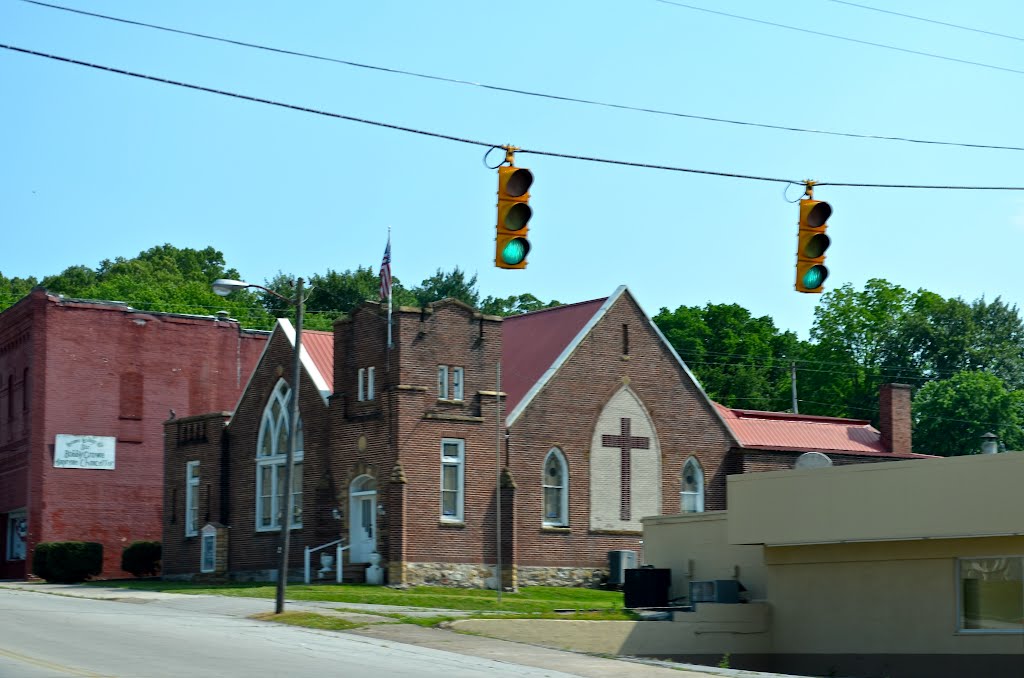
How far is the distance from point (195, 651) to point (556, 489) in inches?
955

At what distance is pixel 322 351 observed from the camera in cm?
4894

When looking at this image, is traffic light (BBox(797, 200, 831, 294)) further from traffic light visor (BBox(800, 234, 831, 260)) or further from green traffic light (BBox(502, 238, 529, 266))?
green traffic light (BBox(502, 238, 529, 266))

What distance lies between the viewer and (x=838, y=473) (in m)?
33.8

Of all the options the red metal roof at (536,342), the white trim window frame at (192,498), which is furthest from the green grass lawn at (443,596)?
the red metal roof at (536,342)

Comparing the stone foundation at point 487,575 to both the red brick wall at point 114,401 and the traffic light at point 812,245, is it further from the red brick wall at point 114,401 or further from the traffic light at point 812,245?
the traffic light at point 812,245

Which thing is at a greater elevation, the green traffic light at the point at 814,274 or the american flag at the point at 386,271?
the american flag at the point at 386,271

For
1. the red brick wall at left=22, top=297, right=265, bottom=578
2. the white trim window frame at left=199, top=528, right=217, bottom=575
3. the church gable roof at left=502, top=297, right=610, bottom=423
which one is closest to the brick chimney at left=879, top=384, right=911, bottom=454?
the church gable roof at left=502, top=297, right=610, bottom=423

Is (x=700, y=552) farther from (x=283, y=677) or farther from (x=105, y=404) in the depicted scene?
(x=105, y=404)

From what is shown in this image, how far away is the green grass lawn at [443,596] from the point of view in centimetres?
3588

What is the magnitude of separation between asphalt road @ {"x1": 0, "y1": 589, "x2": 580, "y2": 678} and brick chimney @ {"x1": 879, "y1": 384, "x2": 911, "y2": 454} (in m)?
31.3

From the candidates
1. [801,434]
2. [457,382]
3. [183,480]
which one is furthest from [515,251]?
[801,434]

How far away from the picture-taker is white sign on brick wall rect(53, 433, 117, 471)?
53812 mm

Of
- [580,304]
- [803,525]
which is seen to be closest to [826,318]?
[580,304]

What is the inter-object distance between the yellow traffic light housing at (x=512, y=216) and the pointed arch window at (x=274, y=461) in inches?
1139
